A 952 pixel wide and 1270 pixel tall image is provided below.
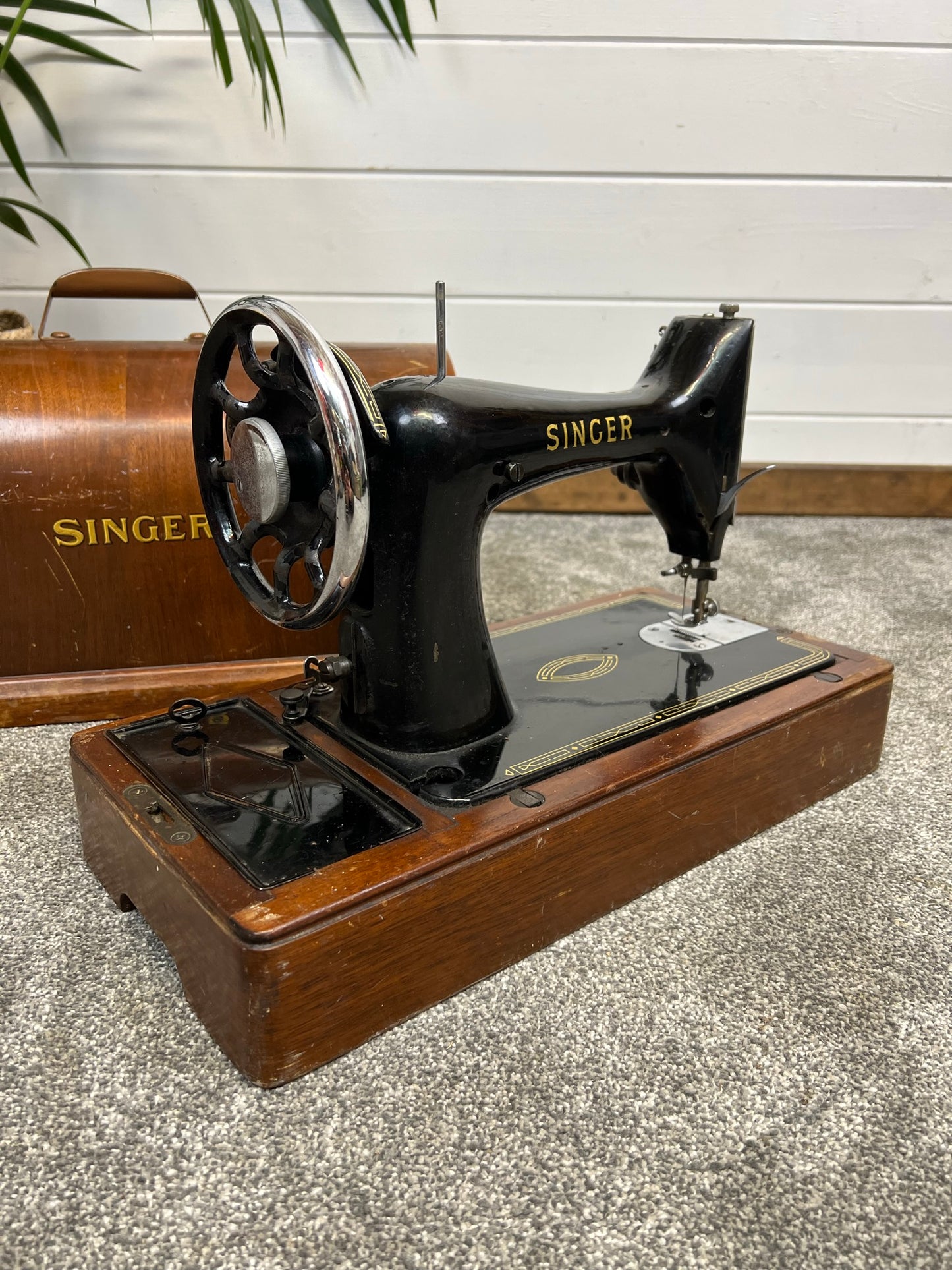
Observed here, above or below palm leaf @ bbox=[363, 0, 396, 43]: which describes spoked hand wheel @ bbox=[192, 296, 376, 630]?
below

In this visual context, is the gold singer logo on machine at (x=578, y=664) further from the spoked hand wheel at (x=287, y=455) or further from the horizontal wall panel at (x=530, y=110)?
the horizontal wall panel at (x=530, y=110)

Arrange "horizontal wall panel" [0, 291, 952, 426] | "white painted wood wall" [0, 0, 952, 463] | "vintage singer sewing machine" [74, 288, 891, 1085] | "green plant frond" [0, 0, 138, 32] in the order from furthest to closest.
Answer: "horizontal wall panel" [0, 291, 952, 426], "white painted wood wall" [0, 0, 952, 463], "green plant frond" [0, 0, 138, 32], "vintage singer sewing machine" [74, 288, 891, 1085]

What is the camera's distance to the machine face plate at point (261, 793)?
0.81 meters

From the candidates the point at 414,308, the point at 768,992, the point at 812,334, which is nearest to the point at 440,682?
the point at 768,992

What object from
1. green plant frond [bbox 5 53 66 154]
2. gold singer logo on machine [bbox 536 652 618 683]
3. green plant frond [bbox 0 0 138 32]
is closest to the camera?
gold singer logo on machine [bbox 536 652 618 683]

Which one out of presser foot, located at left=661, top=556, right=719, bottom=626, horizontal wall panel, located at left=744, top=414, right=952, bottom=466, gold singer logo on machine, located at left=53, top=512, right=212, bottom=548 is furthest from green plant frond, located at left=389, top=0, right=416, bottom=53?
presser foot, located at left=661, top=556, right=719, bottom=626

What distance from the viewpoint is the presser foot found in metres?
1.21

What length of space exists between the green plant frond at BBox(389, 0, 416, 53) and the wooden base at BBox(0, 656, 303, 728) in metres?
1.39

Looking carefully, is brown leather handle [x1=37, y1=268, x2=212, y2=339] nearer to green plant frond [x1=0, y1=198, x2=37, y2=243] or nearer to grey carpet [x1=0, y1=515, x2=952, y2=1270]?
green plant frond [x1=0, y1=198, x2=37, y2=243]

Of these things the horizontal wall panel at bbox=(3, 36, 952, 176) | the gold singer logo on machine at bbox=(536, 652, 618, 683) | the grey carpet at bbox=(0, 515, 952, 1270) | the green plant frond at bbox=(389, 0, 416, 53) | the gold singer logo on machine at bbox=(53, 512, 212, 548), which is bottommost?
the grey carpet at bbox=(0, 515, 952, 1270)

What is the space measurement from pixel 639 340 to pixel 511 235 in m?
0.38

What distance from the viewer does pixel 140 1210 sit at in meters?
0.67

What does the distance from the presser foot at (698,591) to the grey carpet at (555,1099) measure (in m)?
0.30

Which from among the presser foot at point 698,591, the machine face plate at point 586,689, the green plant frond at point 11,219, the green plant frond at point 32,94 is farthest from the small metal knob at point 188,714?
the green plant frond at point 32,94
